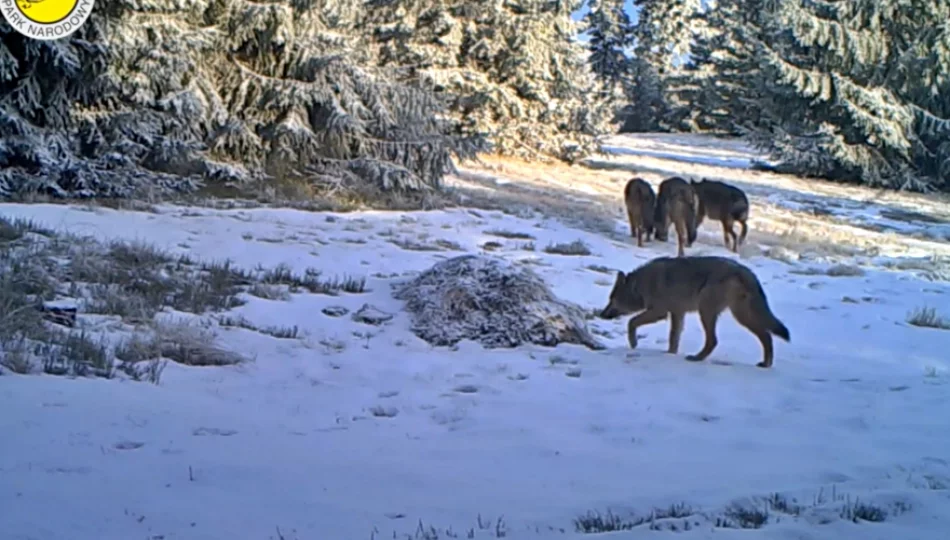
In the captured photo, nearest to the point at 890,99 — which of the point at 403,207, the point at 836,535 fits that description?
the point at 403,207

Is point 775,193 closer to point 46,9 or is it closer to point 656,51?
point 46,9

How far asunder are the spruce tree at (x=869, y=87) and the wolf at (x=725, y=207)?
16.2 m

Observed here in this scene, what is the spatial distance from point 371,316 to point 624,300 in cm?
229

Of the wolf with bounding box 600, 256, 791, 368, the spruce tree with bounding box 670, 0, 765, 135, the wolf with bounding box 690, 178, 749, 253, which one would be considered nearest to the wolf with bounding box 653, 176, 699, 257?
the wolf with bounding box 690, 178, 749, 253

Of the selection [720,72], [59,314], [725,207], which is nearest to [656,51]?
[720,72]

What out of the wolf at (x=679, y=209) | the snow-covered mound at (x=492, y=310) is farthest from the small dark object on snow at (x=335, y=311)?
the wolf at (x=679, y=209)

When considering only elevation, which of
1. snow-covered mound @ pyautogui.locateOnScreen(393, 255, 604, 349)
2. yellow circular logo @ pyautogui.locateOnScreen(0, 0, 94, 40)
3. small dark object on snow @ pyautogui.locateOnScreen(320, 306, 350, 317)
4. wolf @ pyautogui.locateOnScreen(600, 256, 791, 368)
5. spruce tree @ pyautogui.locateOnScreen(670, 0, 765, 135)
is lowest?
small dark object on snow @ pyautogui.locateOnScreen(320, 306, 350, 317)

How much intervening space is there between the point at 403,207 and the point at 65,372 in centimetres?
1039

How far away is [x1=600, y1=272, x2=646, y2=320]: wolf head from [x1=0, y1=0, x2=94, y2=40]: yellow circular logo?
8.50 metres

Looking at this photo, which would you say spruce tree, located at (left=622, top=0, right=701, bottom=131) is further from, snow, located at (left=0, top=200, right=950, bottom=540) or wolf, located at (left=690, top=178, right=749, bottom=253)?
snow, located at (left=0, top=200, right=950, bottom=540)

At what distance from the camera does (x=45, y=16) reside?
11961 millimetres

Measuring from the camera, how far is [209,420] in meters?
4.52

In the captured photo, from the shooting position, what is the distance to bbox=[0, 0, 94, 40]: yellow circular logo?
37.1 feet

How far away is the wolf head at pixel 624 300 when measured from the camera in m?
7.83
